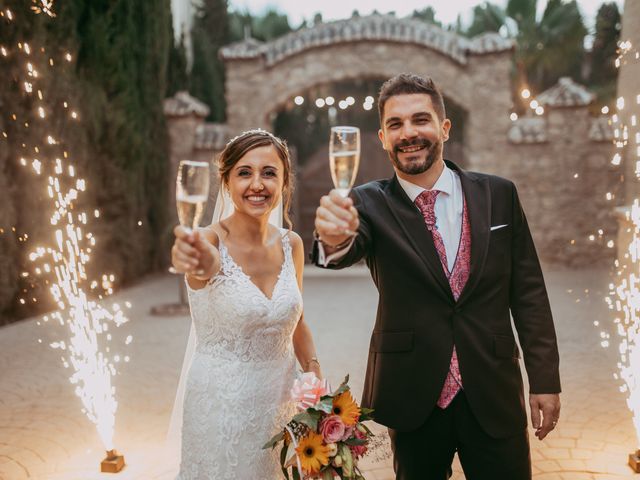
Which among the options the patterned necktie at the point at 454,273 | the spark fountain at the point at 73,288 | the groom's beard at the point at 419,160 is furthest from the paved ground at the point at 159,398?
the groom's beard at the point at 419,160

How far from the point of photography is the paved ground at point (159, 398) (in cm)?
337

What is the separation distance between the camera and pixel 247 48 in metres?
11.0

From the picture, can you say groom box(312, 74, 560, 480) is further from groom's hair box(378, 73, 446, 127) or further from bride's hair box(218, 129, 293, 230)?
bride's hair box(218, 129, 293, 230)

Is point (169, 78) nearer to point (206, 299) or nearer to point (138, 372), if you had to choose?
point (138, 372)

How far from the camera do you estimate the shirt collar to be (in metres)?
1.98

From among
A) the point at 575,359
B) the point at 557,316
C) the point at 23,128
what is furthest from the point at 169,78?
the point at 575,359

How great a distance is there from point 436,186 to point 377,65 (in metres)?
9.54

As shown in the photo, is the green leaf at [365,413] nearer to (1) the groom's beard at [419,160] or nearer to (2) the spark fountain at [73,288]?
(1) the groom's beard at [419,160]

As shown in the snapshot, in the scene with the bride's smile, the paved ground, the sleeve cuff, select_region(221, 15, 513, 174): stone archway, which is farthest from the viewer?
select_region(221, 15, 513, 174): stone archway

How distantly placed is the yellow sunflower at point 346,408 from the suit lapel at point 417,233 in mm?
501

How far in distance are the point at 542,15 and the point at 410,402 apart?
28.4 m

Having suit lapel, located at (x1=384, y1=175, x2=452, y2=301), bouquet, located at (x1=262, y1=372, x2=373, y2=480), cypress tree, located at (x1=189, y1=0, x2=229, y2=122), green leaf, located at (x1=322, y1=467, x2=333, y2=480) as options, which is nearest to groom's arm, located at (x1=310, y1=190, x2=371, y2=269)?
suit lapel, located at (x1=384, y1=175, x2=452, y2=301)

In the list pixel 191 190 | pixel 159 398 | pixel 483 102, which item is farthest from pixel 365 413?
pixel 483 102

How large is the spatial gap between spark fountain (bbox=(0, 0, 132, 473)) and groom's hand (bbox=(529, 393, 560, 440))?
7.11ft
